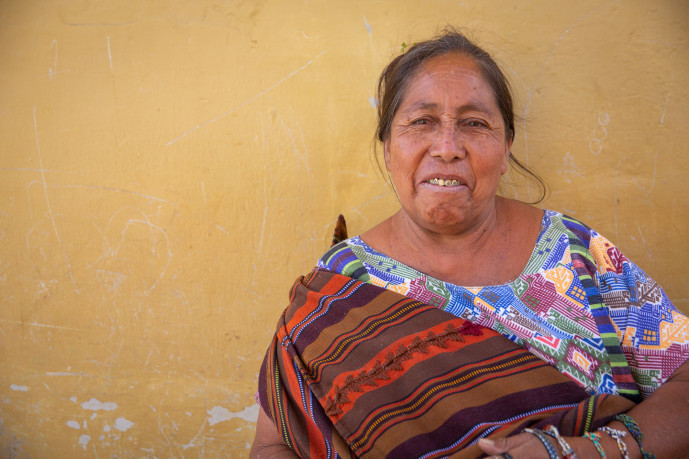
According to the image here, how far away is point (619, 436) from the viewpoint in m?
1.29

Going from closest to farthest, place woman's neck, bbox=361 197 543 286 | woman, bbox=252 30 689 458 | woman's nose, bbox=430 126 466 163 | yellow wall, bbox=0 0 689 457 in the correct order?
woman, bbox=252 30 689 458, woman's nose, bbox=430 126 466 163, woman's neck, bbox=361 197 543 286, yellow wall, bbox=0 0 689 457

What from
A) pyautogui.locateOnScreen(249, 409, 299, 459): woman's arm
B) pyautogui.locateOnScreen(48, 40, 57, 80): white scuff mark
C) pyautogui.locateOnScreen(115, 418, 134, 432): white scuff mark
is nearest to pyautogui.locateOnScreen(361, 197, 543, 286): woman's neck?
pyautogui.locateOnScreen(249, 409, 299, 459): woman's arm

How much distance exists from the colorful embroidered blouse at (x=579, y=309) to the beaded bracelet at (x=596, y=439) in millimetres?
172

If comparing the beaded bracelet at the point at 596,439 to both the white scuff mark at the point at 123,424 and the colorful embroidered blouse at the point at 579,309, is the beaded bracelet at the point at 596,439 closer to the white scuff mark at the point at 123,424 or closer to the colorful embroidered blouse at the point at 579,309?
the colorful embroidered blouse at the point at 579,309

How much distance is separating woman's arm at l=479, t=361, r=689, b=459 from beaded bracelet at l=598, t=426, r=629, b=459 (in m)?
0.01

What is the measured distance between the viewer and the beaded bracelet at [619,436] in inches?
50.0

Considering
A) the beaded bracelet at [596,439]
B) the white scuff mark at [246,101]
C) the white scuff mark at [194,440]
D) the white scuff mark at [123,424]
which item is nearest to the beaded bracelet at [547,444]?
the beaded bracelet at [596,439]

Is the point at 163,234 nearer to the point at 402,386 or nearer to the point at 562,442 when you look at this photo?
the point at 402,386

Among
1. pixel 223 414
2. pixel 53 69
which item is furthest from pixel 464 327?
pixel 53 69

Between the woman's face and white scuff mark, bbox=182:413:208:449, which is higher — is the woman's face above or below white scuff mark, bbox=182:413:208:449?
above

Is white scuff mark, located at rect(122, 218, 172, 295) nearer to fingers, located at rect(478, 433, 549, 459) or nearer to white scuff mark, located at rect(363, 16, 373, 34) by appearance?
white scuff mark, located at rect(363, 16, 373, 34)

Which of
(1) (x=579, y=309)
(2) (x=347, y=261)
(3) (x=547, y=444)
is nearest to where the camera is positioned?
(3) (x=547, y=444)

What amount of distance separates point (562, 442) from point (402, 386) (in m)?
0.44

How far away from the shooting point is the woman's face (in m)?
1.60
